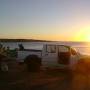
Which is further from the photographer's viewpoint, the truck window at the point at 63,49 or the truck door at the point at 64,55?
the truck window at the point at 63,49

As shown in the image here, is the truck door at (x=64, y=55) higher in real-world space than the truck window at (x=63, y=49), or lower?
lower

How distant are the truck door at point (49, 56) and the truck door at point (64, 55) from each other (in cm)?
29

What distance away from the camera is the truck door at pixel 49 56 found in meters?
17.7

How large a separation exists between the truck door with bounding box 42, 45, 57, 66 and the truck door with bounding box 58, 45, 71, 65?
0.29 m

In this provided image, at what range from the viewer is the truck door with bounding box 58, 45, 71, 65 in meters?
17.6

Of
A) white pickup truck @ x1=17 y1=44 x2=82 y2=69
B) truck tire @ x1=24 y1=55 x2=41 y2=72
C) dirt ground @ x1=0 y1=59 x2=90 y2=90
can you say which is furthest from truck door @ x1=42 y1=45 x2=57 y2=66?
dirt ground @ x1=0 y1=59 x2=90 y2=90

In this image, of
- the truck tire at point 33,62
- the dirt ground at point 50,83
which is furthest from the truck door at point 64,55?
the truck tire at point 33,62

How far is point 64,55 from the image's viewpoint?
1764 cm

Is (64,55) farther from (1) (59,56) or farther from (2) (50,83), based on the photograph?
(2) (50,83)

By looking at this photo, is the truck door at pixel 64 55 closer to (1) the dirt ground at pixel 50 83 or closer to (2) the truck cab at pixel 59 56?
(2) the truck cab at pixel 59 56

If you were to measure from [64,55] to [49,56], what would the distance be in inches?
35.1

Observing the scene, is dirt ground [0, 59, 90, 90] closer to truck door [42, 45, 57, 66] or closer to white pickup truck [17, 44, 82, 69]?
white pickup truck [17, 44, 82, 69]

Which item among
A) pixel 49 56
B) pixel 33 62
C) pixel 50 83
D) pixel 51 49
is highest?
pixel 51 49

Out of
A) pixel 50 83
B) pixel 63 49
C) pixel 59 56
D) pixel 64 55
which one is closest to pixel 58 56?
pixel 59 56
